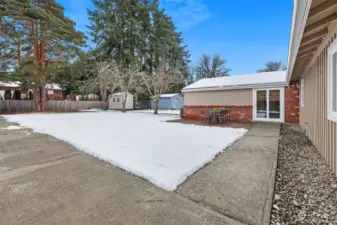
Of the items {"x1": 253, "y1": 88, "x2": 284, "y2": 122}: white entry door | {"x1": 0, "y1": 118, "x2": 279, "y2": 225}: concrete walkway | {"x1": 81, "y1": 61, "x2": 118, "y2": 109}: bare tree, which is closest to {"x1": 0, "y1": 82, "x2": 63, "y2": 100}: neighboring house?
{"x1": 81, "y1": 61, "x2": 118, "y2": 109}: bare tree

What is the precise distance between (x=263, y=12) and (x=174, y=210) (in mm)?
18570

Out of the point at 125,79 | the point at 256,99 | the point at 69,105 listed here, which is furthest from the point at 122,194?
the point at 69,105

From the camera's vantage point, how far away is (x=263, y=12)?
15.4 metres

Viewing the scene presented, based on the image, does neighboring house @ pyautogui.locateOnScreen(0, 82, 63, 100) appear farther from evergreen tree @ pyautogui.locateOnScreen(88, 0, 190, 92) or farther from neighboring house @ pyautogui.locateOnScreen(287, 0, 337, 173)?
neighboring house @ pyautogui.locateOnScreen(287, 0, 337, 173)

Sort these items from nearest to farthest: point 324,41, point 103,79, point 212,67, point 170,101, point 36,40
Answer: point 324,41 → point 36,40 → point 103,79 → point 170,101 → point 212,67

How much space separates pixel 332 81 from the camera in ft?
9.96

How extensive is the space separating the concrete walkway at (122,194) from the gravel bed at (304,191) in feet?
0.53

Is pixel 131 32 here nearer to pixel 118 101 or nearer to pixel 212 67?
pixel 118 101

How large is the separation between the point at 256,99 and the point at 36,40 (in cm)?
1820

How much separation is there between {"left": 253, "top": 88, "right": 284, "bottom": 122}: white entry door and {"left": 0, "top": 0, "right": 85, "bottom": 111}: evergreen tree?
1654cm

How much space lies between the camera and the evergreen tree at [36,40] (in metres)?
14.2

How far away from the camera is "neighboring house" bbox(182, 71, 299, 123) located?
30.3 feet

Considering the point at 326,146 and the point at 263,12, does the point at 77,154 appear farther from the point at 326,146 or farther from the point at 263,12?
the point at 263,12

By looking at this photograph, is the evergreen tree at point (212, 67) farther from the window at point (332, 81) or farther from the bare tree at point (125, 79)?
the window at point (332, 81)
